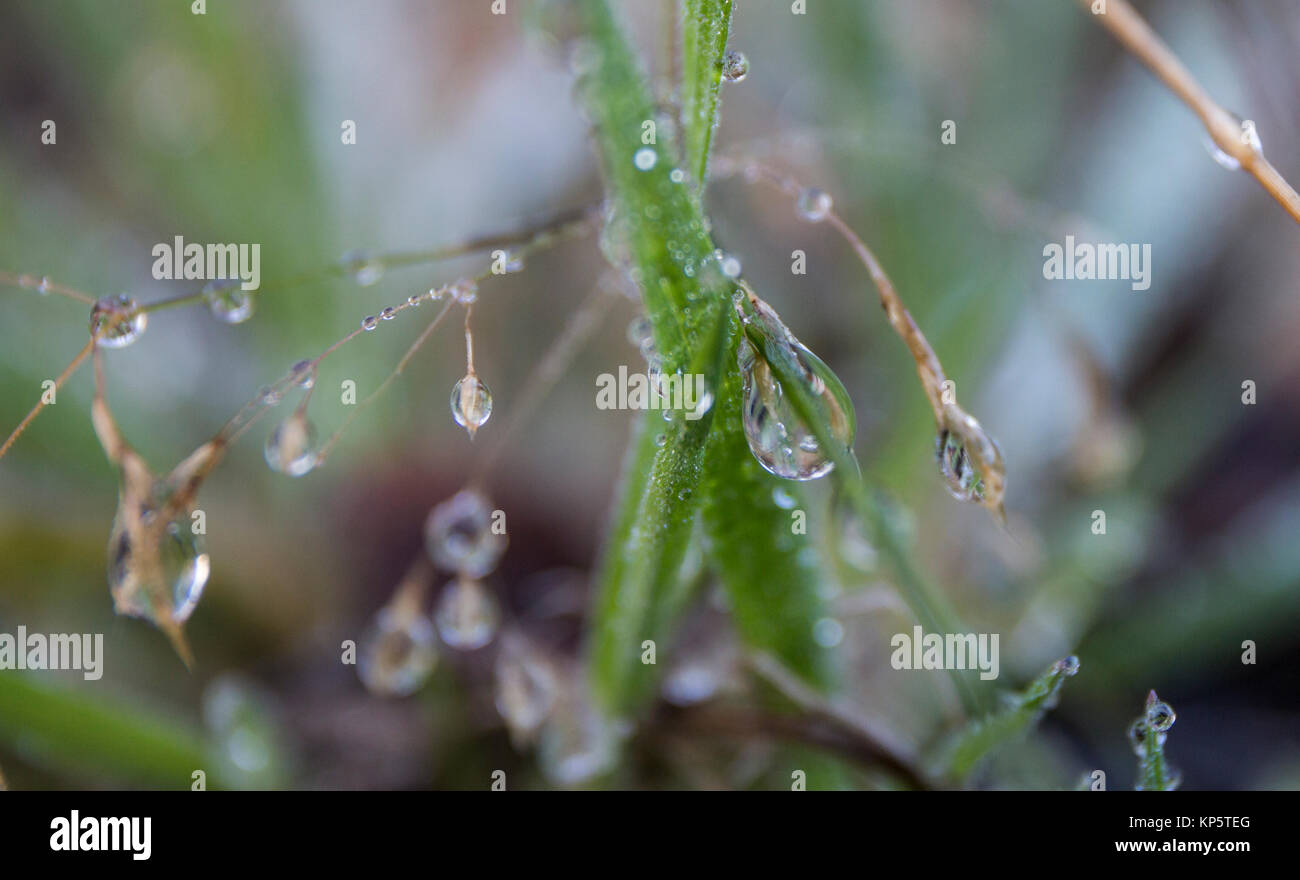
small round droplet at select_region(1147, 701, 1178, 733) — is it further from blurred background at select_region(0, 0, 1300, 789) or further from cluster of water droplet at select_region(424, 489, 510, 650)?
cluster of water droplet at select_region(424, 489, 510, 650)

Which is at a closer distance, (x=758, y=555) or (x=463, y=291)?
(x=463, y=291)

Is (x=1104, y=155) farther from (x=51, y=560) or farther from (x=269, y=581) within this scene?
(x=51, y=560)

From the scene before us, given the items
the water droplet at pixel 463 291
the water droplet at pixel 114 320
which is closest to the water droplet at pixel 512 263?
the water droplet at pixel 463 291

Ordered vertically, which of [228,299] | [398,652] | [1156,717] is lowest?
[1156,717]

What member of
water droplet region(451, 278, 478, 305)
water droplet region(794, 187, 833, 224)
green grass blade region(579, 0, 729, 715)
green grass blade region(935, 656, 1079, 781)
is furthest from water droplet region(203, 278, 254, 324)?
green grass blade region(935, 656, 1079, 781)

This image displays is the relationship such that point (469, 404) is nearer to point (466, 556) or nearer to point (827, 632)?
point (466, 556)

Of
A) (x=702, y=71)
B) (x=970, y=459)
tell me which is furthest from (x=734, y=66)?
(x=970, y=459)

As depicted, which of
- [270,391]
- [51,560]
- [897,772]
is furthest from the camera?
[51,560]
